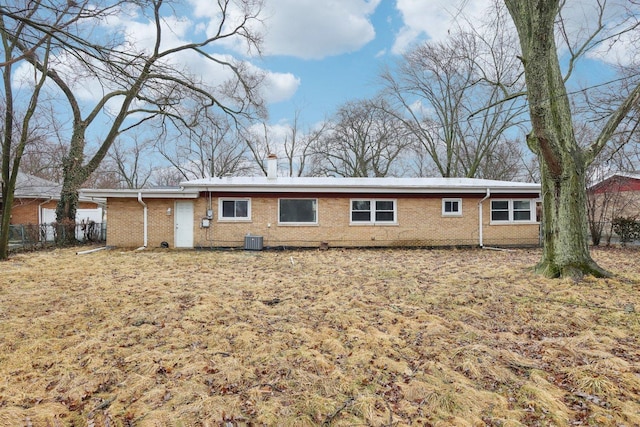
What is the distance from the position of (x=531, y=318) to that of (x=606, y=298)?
2.09 m

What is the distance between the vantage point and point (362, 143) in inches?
1167

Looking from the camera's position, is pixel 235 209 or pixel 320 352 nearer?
Answer: pixel 320 352

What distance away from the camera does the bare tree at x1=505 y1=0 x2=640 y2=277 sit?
6730mm

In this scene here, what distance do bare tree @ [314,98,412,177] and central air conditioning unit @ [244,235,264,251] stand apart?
58.5ft

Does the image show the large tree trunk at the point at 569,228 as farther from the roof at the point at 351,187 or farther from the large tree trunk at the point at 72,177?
the large tree trunk at the point at 72,177

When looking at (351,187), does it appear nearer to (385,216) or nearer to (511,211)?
(385,216)

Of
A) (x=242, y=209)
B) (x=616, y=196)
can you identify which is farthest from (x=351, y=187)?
(x=616, y=196)

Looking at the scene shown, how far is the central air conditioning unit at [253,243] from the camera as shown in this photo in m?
13.3

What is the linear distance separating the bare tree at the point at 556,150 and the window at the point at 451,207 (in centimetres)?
667

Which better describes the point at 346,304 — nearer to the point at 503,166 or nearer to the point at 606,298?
the point at 606,298

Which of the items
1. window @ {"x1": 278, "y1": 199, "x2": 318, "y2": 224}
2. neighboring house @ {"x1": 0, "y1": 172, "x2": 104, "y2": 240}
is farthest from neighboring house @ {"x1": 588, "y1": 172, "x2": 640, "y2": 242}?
neighboring house @ {"x1": 0, "y1": 172, "x2": 104, "y2": 240}

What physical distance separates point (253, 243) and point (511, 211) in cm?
1120

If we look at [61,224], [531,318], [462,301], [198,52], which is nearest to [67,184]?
[61,224]

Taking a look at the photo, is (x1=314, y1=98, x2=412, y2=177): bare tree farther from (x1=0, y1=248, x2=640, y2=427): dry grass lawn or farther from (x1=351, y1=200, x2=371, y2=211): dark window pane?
(x1=0, y1=248, x2=640, y2=427): dry grass lawn
